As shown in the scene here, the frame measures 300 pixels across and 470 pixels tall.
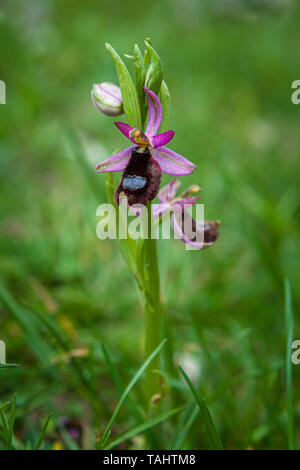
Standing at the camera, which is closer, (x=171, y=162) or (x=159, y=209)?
(x=171, y=162)

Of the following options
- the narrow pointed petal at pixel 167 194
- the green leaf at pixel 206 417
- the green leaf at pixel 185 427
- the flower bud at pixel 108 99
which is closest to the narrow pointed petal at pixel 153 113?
the flower bud at pixel 108 99

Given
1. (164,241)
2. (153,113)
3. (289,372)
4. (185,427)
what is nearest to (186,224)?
(153,113)

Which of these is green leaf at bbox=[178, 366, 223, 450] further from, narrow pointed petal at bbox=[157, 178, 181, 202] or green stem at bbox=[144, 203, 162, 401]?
narrow pointed petal at bbox=[157, 178, 181, 202]

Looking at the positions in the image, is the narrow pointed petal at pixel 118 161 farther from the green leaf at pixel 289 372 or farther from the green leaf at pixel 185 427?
the green leaf at pixel 185 427

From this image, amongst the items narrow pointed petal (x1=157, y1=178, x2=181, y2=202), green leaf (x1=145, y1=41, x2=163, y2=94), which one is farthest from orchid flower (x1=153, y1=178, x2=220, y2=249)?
green leaf (x1=145, y1=41, x2=163, y2=94)

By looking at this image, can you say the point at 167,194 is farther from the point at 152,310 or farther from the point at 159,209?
the point at 152,310
